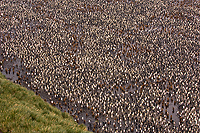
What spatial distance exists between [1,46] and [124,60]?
23.0m

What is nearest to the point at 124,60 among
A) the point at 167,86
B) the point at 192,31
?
the point at 167,86

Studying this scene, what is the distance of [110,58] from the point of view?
46281 millimetres

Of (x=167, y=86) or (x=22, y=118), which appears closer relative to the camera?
(x=22, y=118)

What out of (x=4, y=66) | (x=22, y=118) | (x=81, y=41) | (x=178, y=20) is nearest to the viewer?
(x=22, y=118)

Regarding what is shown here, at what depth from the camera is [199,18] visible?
62156mm

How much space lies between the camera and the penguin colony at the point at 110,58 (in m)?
34.5

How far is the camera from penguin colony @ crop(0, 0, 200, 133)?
34.5 meters

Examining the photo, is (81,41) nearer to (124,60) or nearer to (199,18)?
(124,60)

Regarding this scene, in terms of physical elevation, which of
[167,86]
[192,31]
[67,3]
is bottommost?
[167,86]

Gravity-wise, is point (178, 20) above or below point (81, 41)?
above

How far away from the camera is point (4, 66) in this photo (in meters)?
42.4

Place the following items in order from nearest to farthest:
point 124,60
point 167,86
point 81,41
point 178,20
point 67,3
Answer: point 167,86, point 124,60, point 81,41, point 178,20, point 67,3

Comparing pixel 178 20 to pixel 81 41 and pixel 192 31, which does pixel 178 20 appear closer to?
pixel 192 31

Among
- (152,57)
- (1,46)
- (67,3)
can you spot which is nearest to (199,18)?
(152,57)
